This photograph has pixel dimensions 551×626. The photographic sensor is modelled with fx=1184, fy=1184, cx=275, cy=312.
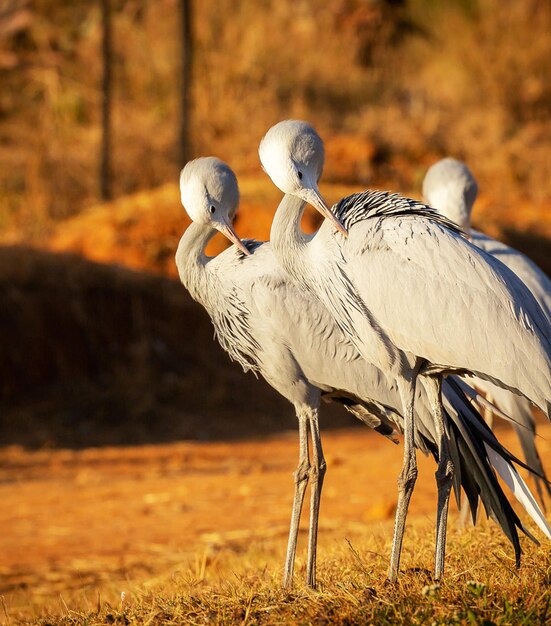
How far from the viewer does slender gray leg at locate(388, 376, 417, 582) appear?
4230 millimetres

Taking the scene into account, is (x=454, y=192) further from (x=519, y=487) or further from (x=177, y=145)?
(x=177, y=145)

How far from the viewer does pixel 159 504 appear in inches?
316

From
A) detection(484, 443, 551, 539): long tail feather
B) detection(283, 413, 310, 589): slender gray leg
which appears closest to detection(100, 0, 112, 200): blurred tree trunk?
detection(283, 413, 310, 589): slender gray leg

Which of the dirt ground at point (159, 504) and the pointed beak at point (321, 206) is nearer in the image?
the pointed beak at point (321, 206)

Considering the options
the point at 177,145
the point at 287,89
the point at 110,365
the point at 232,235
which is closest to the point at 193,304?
the point at 110,365

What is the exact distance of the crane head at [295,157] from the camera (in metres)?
4.70

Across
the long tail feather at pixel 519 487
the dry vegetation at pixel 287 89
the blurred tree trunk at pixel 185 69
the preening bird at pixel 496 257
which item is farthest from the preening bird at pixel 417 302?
the dry vegetation at pixel 287 89

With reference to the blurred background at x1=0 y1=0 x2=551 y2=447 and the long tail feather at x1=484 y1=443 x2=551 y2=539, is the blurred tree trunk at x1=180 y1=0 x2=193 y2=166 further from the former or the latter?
the long tail feather at x1=484 y1=443 x2=551 y2=539

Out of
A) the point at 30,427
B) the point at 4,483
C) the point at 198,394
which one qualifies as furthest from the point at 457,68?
the point at 4,483

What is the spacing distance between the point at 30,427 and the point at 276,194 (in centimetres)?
426

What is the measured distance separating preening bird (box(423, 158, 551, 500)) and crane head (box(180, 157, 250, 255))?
116 cm

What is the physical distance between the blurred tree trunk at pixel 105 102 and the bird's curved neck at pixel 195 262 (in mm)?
9862

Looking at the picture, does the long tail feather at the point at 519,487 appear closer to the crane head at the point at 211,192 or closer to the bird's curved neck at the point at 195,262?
the bird's curved neck at the point at 195,262

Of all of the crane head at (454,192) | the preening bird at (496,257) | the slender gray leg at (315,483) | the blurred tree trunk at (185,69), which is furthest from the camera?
the blurred tree trunk at (185,69)
